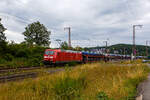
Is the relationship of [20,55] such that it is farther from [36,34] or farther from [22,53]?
[36,34]

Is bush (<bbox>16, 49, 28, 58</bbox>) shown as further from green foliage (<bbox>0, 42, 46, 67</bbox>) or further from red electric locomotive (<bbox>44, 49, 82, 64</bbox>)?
red electric locomotive (<bbox>44, 49, 82, 64</bbox>)

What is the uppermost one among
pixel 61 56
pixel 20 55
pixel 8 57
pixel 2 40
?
pixel 2 40

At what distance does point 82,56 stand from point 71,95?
25180 millimetres

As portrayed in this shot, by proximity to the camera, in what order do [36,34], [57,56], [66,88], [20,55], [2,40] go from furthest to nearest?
[36,34] → [20,55] → [2,40] → [57,56] → [66,88]

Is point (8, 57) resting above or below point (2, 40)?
below

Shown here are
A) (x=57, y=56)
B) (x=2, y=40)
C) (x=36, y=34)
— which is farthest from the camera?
(x=36, y=34)

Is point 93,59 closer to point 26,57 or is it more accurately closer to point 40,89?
point 26,57

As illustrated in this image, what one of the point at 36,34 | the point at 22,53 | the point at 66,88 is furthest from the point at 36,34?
the point at 66,88

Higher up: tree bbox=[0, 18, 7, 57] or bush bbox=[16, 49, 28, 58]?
tree bbox=[0, 18, 7, 57]

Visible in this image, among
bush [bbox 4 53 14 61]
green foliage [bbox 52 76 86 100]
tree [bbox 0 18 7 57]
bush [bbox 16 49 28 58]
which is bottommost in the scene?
green foliage [bbox 52 76 86 100]

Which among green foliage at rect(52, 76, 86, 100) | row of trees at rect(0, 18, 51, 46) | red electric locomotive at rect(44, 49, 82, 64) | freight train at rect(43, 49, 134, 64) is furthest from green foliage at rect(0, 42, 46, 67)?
row of trees at rect(0, 18, 51, 46)

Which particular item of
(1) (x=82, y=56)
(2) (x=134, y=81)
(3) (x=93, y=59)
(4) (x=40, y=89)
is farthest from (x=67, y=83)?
(3) (x=93, y=59)

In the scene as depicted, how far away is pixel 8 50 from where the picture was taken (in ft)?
76.8

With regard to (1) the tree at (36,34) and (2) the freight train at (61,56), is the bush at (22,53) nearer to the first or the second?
(2) the freight train at (61,56)
